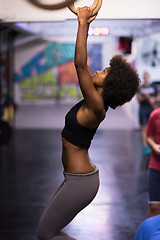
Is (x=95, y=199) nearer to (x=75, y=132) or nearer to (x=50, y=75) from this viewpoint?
(x=75, y=132)

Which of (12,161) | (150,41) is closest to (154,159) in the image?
(12,161)

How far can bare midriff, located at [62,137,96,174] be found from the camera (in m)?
2.30

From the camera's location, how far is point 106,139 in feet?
31.1

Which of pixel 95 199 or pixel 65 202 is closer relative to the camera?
pixel 65 202

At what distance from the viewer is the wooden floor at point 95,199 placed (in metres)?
3.81

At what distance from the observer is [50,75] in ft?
63.7

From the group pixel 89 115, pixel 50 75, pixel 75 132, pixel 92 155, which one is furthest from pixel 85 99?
pixel 50 75

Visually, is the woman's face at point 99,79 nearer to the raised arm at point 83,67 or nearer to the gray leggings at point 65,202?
the raised arm at point 83,67

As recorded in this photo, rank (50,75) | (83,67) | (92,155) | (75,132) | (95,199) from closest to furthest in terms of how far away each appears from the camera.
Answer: (83,67) → (75,132) → (95,199) → (92,155) → (50,75)

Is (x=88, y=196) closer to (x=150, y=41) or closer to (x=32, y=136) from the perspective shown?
(x=32, y=136)

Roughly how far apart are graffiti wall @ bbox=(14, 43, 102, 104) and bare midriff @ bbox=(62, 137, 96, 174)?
55.6ft

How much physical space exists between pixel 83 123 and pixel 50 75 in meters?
17.4

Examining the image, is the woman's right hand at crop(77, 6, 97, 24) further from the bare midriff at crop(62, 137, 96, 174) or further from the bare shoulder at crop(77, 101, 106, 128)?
the bare midriff at crop(62, 137, 96, 174)

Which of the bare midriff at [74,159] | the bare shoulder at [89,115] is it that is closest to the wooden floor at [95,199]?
the bare midriff at [74,159]
